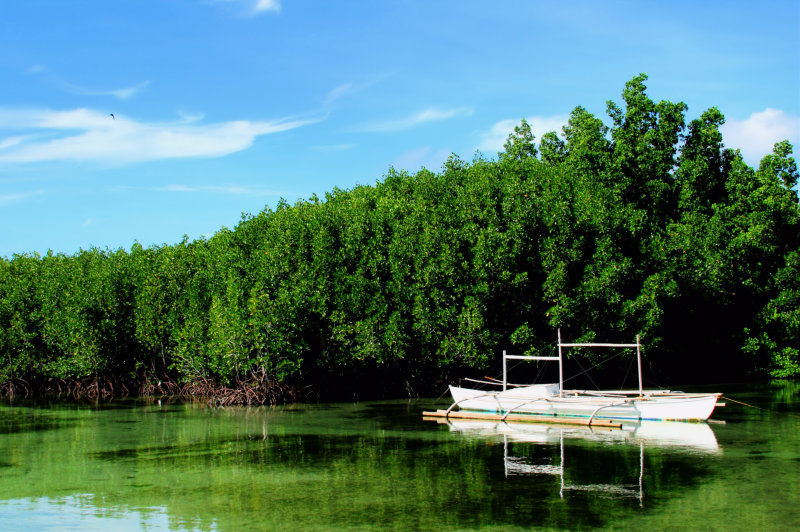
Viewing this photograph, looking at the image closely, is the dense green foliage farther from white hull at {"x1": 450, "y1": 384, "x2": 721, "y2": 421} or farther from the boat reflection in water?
the boat reflection in water

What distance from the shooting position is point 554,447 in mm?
19047

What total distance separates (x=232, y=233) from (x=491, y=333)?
42.8 ft

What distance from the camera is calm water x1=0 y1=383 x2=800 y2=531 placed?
1240cm

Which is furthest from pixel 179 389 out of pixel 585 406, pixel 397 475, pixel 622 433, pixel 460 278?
→ pixel 397 475

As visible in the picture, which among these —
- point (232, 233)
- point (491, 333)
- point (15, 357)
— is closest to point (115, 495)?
point (491, 333)

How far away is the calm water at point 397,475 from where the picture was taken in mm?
12398

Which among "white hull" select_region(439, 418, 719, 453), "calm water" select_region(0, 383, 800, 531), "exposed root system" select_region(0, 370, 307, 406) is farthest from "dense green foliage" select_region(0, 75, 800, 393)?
"white hull" select_region(439, 418, 719, 453)

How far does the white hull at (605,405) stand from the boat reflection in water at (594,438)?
1.11 ft

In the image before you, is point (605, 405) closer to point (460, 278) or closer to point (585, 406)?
point (585, 406)

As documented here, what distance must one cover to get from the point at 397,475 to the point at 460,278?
16.9m

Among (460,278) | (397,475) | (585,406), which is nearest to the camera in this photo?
(397,475)

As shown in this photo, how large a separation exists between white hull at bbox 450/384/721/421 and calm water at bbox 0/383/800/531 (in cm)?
58

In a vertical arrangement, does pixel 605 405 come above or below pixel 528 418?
above

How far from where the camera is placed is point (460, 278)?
105ft
